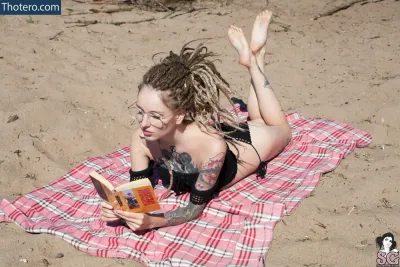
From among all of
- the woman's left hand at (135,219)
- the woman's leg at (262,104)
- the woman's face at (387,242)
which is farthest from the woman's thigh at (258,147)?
the woman's face at (387,242)

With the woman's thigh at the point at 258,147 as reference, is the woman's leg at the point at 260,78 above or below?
above

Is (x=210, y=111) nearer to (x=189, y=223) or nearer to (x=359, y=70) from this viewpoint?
(x=189, y=223)

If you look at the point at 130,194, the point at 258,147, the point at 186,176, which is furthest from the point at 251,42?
the point at 130,194

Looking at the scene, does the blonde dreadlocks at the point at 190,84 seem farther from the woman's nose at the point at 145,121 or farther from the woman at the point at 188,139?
the woman's nose at the point at 145,121

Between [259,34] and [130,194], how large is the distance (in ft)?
6.74

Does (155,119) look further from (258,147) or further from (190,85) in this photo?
(258,147)

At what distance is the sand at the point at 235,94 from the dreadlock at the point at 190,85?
85 cm

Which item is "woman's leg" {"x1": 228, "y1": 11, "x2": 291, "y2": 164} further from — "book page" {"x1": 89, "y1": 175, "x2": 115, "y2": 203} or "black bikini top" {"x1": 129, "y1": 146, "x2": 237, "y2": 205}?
"book page" {"x1": 89, "y1": 175, "x2": 115, "y2": 203}

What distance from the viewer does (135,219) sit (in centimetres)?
277

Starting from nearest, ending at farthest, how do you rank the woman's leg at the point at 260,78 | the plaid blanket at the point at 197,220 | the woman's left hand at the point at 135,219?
1. the woman's left hand at the point at 135,219
2. the plaid blanket at the point at 197,220
3. the woman's leg at the point at 260,78

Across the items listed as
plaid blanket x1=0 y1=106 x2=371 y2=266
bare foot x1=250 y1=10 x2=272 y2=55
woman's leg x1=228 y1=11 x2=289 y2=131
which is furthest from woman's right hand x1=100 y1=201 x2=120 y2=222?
bare foot x1=250 y1=10 x2=272 y2=55

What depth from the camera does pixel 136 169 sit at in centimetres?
321

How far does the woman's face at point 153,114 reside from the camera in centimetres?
278

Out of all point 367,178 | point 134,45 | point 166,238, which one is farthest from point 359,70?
point 166,238
